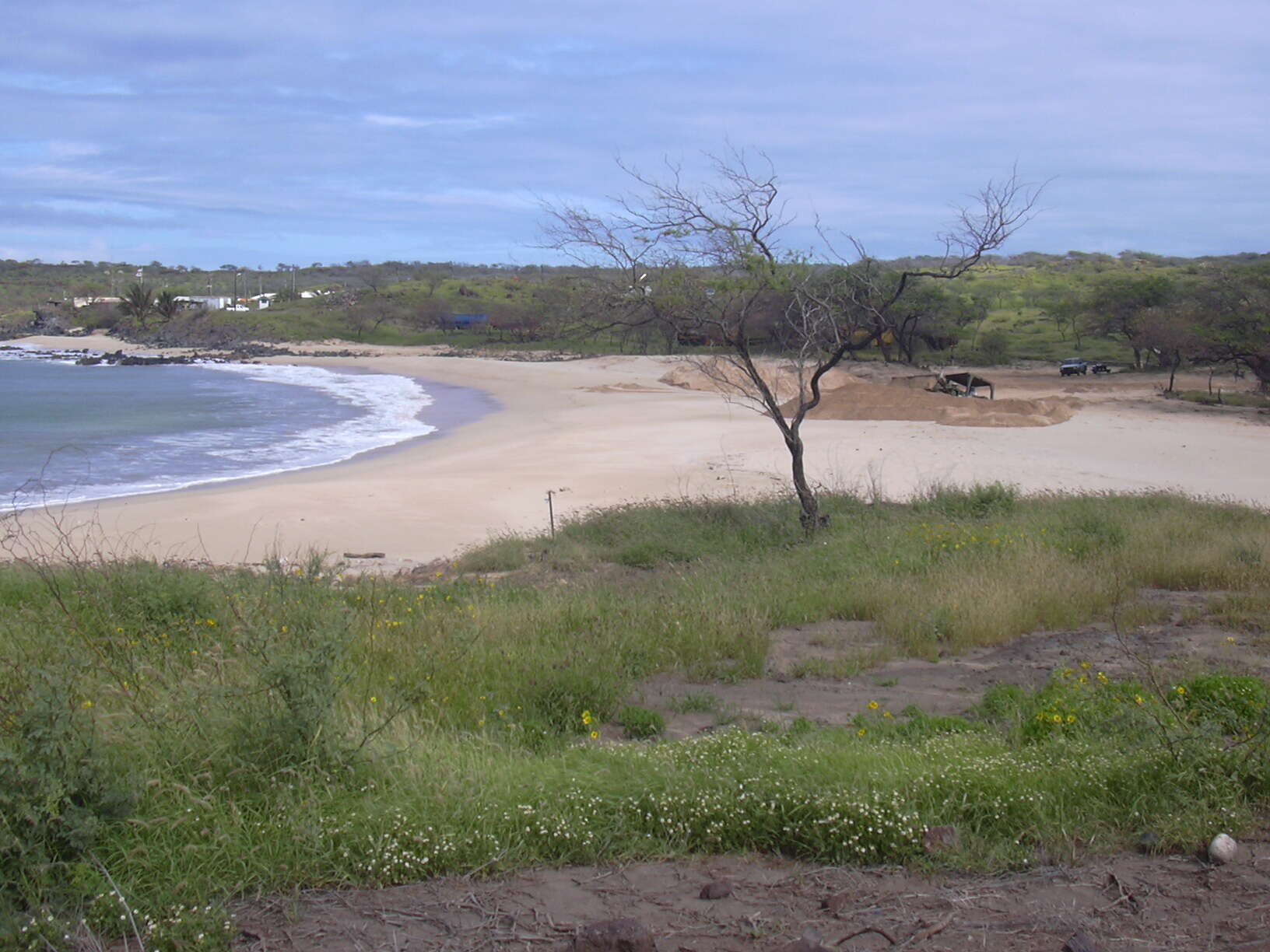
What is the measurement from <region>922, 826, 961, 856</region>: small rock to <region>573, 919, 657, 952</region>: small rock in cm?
118

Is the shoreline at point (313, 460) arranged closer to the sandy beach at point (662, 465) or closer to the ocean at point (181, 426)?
the ocean at point (181, 426)

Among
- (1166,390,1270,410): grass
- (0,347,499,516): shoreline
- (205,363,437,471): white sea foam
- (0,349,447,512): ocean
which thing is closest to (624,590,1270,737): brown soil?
(0,347,499,516): shoreline

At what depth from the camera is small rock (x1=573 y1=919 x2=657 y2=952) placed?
3.10 meters

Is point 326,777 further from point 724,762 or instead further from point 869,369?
point 869,369

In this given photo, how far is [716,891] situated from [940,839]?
91 cm

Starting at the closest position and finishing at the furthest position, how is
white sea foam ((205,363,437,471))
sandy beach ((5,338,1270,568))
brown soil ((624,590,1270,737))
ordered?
1. brown soil ((624,590,1270,737))
2. sandy beach ((5,338,1270,568))
3. white sea foam ((205,363,437,471))

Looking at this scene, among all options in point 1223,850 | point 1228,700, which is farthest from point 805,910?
point 1228,700

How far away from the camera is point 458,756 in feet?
14.1

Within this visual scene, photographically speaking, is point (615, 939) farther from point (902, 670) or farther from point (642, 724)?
point (902, 670)

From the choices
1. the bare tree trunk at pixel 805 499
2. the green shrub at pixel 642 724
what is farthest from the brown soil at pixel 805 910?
the bare tree trunk at pixel 805 499

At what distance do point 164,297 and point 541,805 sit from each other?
110 metres

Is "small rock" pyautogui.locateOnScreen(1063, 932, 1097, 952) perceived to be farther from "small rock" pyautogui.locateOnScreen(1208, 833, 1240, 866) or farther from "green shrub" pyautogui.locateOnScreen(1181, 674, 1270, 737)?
"green shrub" pyautogui.locateOnScreen(1181, 674, 1270, 737)

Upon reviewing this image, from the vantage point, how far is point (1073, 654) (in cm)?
696

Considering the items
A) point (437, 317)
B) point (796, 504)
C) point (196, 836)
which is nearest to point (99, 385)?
point (437, 317)
